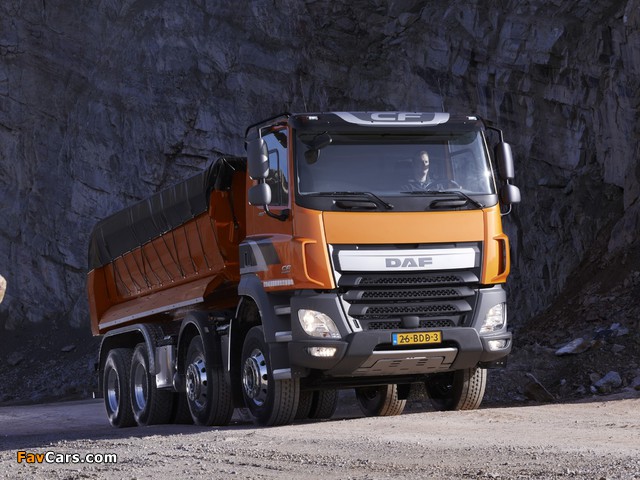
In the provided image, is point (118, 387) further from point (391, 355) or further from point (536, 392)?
point (536, 392)

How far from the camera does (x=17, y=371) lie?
1471 inches

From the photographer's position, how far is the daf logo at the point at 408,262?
37.6ft

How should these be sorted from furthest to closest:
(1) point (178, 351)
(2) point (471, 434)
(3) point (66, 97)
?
1. (3) point (66, 97)
2. (1) point (178, 351)
3. (2) point (471, 434)

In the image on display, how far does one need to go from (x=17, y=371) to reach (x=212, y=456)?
29814 millimetres

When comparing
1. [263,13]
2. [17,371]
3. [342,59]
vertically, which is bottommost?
[17,371]

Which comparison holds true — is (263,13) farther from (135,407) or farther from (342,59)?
(135,407)

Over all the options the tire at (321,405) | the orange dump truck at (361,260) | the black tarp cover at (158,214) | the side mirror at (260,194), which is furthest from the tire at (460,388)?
the black tarp cover at (158,214)

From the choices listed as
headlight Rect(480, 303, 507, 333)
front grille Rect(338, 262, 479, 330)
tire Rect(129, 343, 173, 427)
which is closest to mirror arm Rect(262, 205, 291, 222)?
front grille Rect(338, 262, 479, 330)

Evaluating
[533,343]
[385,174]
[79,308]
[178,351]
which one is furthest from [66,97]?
[385,174]

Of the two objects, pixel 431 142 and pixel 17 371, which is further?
pixel 17 371

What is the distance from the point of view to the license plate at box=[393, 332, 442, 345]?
37.6 feet

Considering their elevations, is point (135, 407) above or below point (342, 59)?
below

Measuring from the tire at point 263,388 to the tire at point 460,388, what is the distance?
212 cm

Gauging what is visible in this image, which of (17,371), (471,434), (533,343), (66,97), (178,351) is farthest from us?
(66,97)
